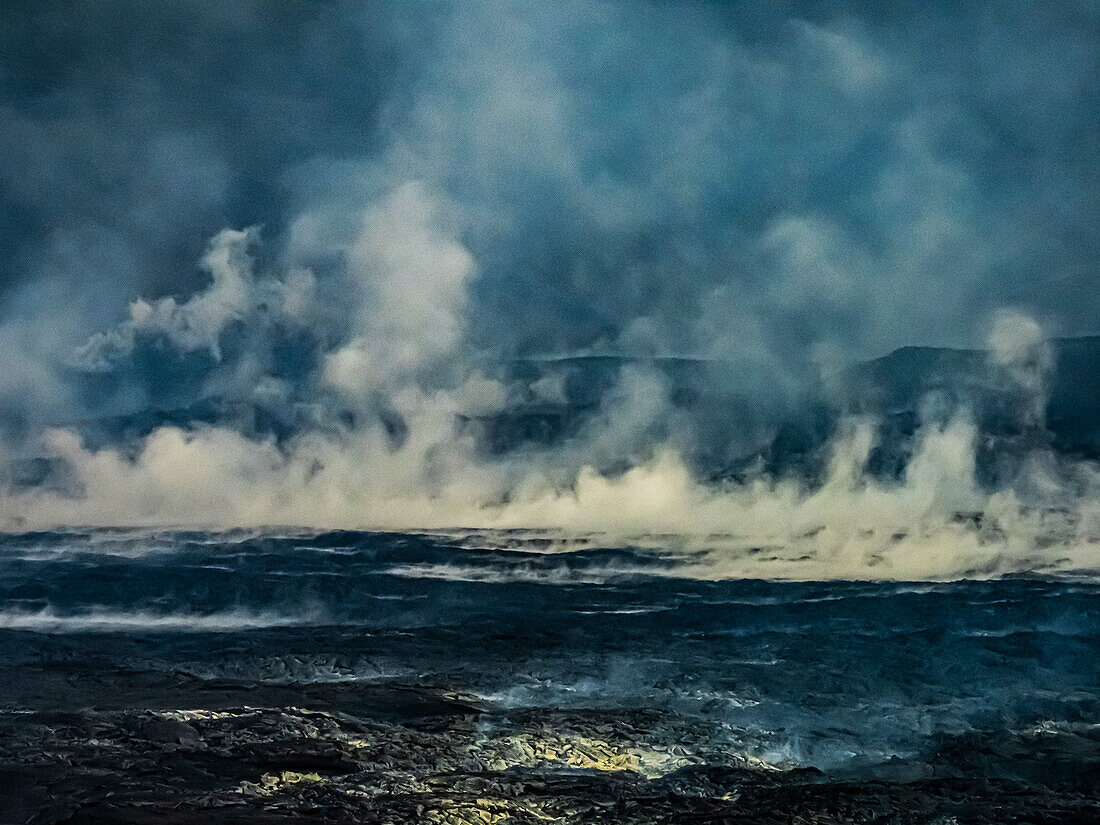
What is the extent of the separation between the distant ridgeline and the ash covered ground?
79cm

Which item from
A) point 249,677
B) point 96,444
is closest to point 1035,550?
point 249,677

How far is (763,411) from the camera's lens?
6910 mm

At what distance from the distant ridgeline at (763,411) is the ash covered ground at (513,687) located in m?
0.79

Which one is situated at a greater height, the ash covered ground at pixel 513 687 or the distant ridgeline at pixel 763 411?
the distant ridgeline at pixel 763 411

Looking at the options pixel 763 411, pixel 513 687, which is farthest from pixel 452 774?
pixel 763 411

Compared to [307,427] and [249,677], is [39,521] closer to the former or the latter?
[307,427]

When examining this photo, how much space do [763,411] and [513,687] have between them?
2.89 metres

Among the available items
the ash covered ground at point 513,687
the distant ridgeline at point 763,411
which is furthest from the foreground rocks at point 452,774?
the distant ridgeline at point 763,411

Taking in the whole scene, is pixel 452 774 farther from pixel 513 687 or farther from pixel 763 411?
pixel 763 411

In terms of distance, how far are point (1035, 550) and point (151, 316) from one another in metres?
6.18

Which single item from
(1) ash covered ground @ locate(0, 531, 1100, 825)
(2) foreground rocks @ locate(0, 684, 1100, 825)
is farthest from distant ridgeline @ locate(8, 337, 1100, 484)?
(2) foreground rocks @ locate(0, 684, 1100, 825)

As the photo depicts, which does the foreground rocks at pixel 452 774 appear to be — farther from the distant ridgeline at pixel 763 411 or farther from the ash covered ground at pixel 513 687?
the distant ridgeline at pixel 763 411

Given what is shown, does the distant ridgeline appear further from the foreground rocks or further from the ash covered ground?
the foreground rocks

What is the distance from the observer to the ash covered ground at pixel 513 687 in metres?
3.73
